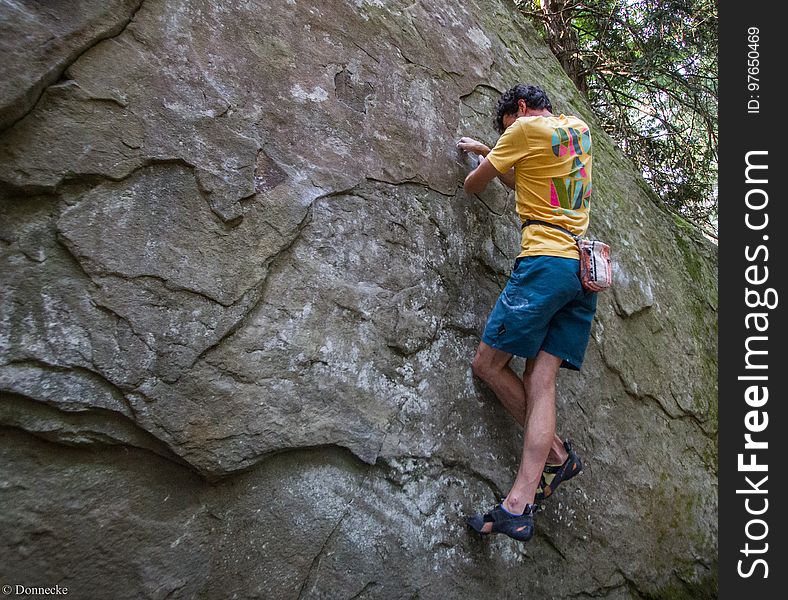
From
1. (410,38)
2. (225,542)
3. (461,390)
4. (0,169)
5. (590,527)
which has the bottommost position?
(590,527)

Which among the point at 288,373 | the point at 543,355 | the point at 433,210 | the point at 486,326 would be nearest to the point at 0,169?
the point at 288,373

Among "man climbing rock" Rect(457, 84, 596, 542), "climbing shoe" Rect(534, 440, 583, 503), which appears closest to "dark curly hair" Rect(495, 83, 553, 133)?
"man climbing rock" Rect(457, 84, 596, 542)

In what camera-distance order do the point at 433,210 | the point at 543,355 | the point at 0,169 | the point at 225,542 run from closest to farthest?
1. the point at 0,169
2. the point at 225,542
3. the point at 543,355
4. the point at 433,210

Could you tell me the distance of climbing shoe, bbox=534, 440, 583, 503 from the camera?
2361 mm

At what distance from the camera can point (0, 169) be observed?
1.69m

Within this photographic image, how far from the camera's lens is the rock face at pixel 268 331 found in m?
1.71

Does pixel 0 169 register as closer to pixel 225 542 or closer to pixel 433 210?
pixel 225 542

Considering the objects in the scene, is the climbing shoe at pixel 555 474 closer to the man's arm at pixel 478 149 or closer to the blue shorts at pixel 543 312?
the blue shorts at pixel 543 312

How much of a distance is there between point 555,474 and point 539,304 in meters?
0.72

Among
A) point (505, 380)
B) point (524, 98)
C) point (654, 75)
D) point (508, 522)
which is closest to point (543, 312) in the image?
point (505, 380)

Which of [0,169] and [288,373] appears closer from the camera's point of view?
[0,169]

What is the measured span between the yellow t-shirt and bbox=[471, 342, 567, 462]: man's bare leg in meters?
0.43

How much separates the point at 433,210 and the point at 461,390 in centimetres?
77

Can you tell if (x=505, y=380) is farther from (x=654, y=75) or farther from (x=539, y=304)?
(x=654, y=75)
